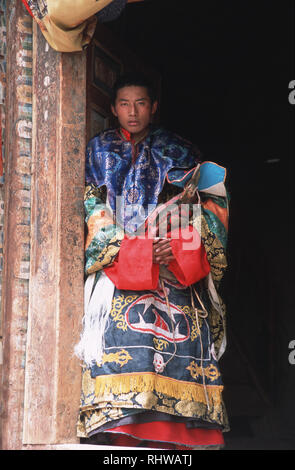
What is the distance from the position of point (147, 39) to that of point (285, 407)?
9.87 feet

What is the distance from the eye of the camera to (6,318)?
4062mm

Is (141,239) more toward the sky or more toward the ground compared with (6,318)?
more toward the sky

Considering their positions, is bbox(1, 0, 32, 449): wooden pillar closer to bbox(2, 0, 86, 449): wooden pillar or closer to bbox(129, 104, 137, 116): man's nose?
Result: bbox(2, 0, 86, 449): wooden pillar

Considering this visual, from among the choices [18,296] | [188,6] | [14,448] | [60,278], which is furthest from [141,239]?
[188,6]

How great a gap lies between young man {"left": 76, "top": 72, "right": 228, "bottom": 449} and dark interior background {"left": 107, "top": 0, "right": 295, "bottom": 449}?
1.68m

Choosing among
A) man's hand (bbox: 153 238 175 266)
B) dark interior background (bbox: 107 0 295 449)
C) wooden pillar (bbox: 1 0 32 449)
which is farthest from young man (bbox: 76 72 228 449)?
dark interior background (bbox: 107 0 295 449)

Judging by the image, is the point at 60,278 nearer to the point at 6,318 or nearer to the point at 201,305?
the point at 6,318

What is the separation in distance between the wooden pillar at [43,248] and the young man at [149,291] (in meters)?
0.09

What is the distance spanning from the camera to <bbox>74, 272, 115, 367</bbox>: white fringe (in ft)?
12.7

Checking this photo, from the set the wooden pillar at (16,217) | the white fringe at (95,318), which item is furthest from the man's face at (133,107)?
the white fringe at (95,318)

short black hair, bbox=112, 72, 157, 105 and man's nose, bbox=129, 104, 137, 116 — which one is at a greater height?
short black hair, bbox=112, 72, 157, 105

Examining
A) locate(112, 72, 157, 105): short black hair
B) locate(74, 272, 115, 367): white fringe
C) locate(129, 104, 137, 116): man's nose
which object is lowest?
locate(74, 272, 115, 367): white fringe

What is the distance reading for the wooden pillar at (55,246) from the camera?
3848 mm

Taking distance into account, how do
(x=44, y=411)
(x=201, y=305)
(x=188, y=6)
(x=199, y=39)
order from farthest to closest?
(x=199, y=39), (x=188, y=6), (x=201, y=305), (x=44, y=411)
